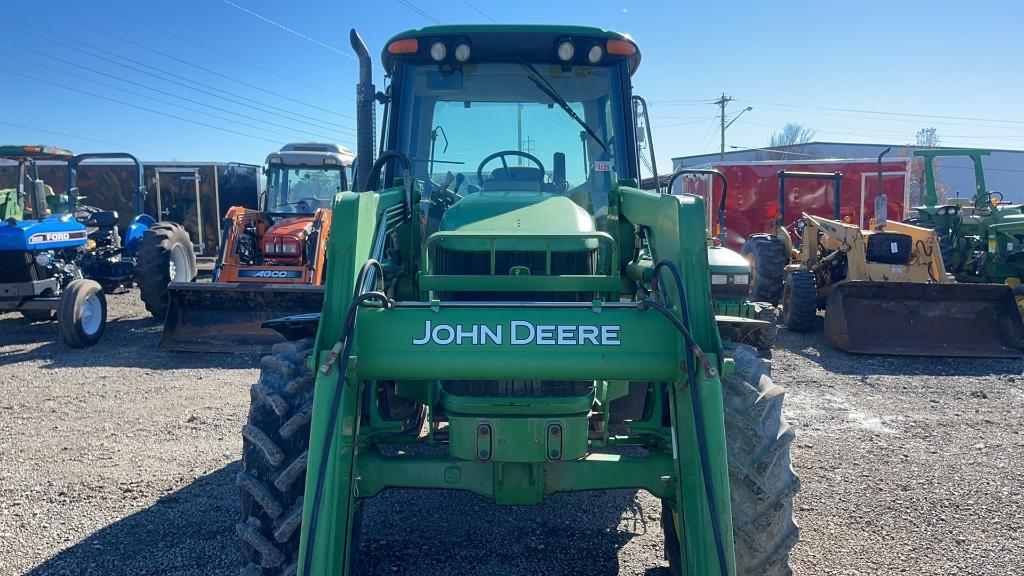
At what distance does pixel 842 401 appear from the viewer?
6.63 m

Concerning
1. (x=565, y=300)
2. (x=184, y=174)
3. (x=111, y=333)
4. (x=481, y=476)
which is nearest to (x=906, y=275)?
(x=565, y=300)

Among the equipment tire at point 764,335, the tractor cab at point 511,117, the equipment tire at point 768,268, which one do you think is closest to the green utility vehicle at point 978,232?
the equipment tire at point 768,268

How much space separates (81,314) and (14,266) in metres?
1.39

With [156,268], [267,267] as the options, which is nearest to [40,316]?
[156,268]

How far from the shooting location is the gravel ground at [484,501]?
3619 millimetres

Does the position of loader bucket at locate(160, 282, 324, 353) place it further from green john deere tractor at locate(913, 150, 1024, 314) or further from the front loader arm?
green john deere tractor at locate(913, 150, 1024, 314)

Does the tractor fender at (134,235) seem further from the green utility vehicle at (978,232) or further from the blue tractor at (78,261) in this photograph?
the green utility vehicle at (978,232)

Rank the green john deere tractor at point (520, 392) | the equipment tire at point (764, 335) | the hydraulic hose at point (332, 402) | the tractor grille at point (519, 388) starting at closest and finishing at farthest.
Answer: the hydraulic hose at point (332, 402) < the green john deere tractor at point (520, 392) < the tractor grille at point (519, 388) < the equipment tire at point (764, 335)

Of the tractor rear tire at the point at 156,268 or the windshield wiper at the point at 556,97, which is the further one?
the tractor rear tire at the point at 156,268

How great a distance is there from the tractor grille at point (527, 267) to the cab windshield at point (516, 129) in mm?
950

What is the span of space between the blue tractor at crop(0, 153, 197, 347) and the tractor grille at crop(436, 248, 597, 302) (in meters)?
7.22

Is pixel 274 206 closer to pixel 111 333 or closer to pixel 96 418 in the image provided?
pixel 111 333

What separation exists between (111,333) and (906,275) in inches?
415

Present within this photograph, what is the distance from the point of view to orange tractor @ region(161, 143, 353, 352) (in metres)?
8.39
